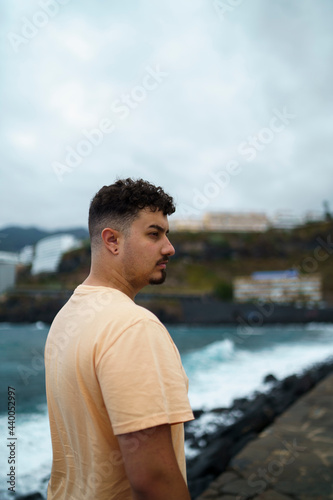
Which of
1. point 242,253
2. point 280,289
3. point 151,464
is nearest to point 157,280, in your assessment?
point 151,464

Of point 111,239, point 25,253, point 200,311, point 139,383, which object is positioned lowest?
point 139,383

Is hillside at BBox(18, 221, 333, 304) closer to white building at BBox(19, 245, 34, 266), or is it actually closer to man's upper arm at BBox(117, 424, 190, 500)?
white building at BBox(19, 245, 34, 266)

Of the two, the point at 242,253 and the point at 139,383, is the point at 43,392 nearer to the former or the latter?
the point at 139,383

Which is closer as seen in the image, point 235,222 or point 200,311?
point 200,311

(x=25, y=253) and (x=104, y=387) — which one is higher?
(x=25, y=253)

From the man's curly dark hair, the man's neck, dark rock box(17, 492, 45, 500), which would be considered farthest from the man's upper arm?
dark rock box(17, 492, 45, 500)

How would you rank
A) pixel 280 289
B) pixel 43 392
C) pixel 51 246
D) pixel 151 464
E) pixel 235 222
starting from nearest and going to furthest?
pixel 151 464
pixel 43 392
pixel 51 246
pixel 280 289
pixel 235 222

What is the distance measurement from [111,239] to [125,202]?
12 centimetres

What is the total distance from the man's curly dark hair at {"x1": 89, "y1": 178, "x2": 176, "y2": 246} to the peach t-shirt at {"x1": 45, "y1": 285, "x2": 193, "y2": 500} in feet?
0.64

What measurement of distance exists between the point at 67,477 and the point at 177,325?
68671mm

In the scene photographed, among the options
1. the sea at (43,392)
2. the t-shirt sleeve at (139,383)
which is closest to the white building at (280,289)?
the sea at (43,392)

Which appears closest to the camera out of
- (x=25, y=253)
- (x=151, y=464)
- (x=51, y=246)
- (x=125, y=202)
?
(x=151, y=464)

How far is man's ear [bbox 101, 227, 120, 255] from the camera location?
1.14 m

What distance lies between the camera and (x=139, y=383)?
88 centimetres
